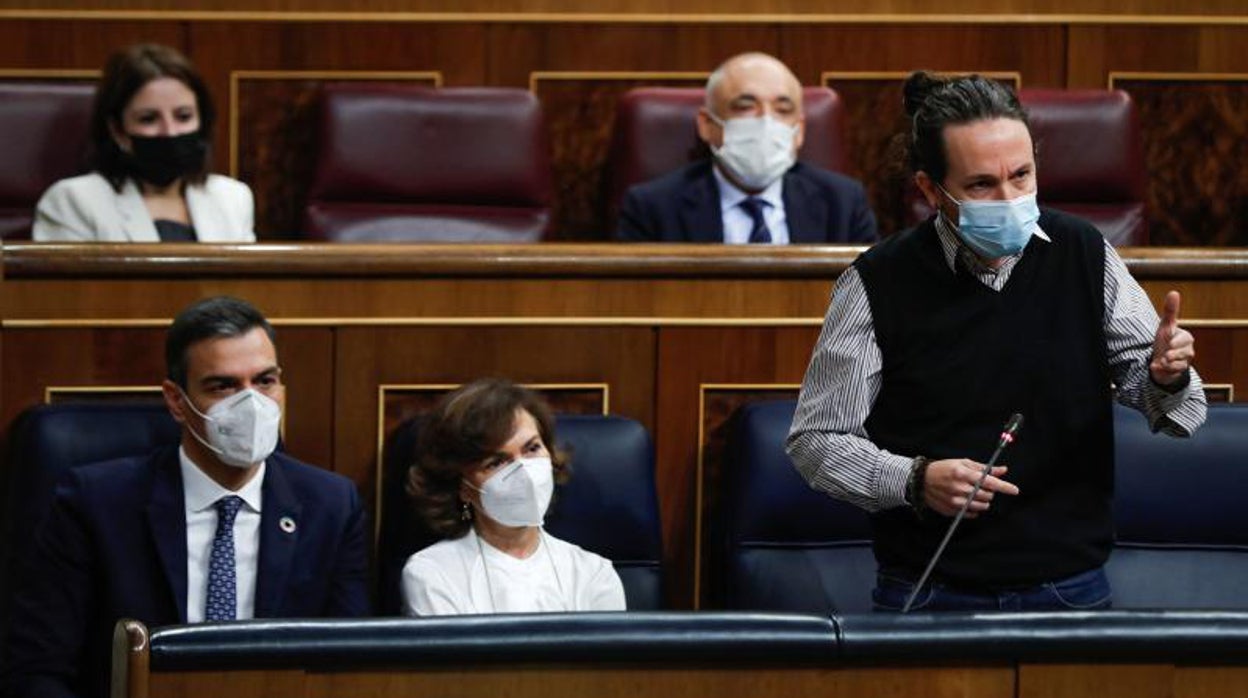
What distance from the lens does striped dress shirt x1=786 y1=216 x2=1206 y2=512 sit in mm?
1244

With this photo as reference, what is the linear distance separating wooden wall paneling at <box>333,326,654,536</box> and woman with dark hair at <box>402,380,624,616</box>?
0.12 m

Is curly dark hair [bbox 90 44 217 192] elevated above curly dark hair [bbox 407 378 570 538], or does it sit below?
above

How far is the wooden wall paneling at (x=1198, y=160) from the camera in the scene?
244 centimetres

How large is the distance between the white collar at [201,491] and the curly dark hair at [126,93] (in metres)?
0.62

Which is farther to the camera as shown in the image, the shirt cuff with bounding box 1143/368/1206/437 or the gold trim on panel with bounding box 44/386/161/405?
the gold trim on panel with bounding box 44/386/161/405

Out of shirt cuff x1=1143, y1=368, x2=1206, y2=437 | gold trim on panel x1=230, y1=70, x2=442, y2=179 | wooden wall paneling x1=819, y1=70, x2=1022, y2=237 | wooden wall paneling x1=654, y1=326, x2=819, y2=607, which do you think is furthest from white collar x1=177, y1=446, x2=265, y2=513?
wooden wall paneling x1=819, y1=70, x2=1022, y2=237

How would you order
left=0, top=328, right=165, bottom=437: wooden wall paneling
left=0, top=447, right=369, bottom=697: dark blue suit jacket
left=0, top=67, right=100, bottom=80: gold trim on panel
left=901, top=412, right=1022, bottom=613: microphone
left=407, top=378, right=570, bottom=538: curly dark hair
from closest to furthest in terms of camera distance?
left=901, top=412, right=1022, bottom=613: microphone < left=0, top=447, right=369, bottom=697: dark blue suit jacket < left=407, top=378, right=570, bottom=538: curly dark hair < left=0, top=328, right=165, bottom=437: wooden wall paneling < left=0, top=67, right=100, bottom=80: gold trim on panel

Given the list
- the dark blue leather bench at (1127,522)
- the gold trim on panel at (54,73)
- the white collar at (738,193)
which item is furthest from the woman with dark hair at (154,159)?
the dark blue leather bench at (1127,522)

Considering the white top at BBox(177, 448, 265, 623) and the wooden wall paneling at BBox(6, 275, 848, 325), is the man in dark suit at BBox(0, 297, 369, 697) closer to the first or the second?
the white top at BBox(177, 448, 265, 623)

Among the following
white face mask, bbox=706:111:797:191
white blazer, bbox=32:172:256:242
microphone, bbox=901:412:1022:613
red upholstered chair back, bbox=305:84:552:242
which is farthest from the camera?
red upholstered chair back, bbox=305:84:552:242

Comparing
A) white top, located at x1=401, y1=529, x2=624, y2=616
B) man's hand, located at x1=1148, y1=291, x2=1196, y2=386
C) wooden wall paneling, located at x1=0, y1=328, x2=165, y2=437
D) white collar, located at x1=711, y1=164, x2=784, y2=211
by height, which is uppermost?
white collar, located at x1=711, y1=164, x2=784, y2=211

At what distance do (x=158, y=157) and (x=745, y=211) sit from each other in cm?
61

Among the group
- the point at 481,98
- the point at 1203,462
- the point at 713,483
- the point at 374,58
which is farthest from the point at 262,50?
the point at 1203,462

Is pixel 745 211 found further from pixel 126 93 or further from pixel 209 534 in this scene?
pixel 209 534
